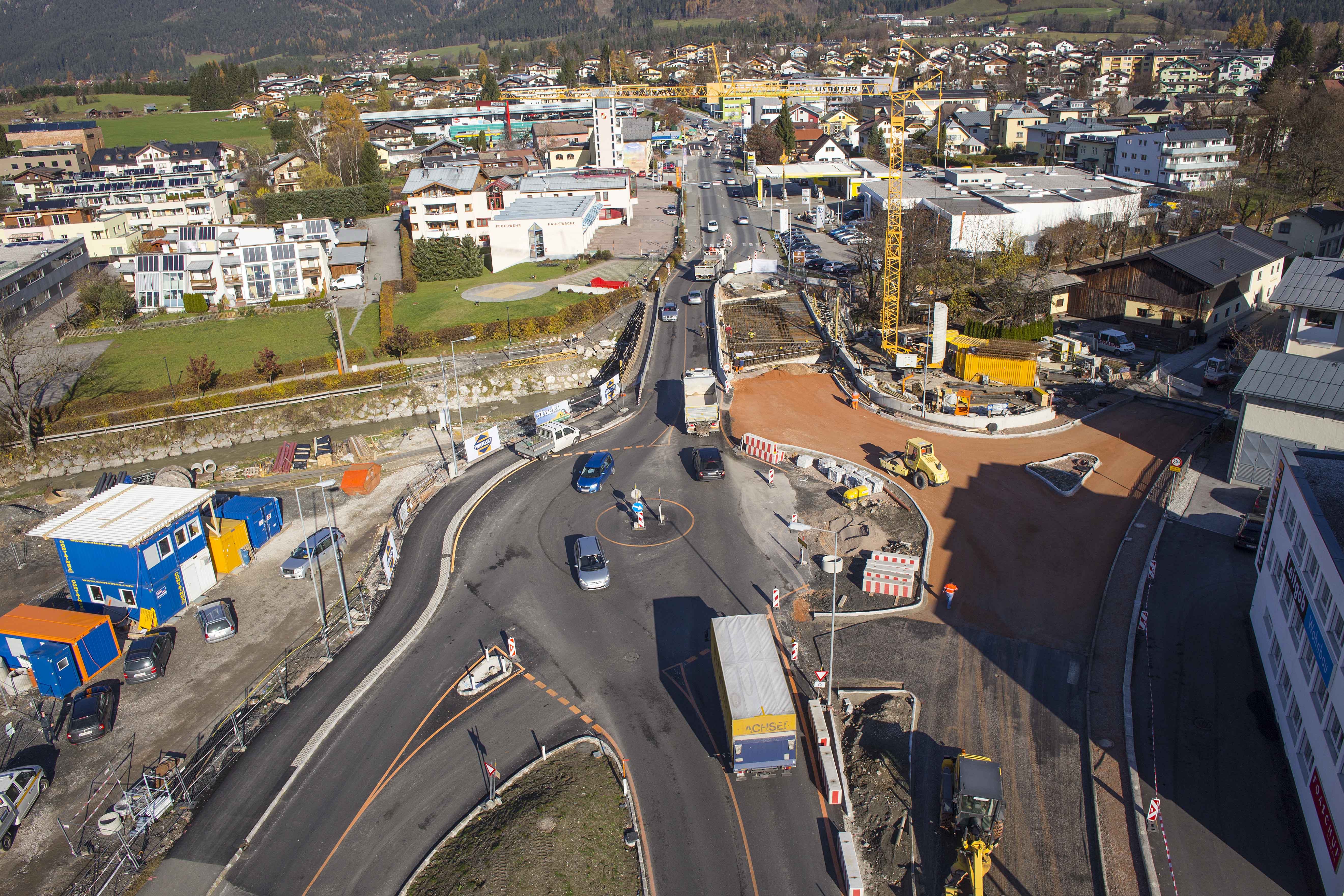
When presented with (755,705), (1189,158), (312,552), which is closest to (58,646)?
(312,552)

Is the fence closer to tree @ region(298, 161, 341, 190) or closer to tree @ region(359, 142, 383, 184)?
tree @ region(359, 142, 383, 184)

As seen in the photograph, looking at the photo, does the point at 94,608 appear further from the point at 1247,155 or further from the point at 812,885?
the point at 1247,155

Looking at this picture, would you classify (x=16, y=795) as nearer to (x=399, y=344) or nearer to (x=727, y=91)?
(x=399, y=344)

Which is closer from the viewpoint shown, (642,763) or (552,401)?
(642,763)

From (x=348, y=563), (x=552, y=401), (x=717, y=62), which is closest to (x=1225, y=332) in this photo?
(x=552, y=401)

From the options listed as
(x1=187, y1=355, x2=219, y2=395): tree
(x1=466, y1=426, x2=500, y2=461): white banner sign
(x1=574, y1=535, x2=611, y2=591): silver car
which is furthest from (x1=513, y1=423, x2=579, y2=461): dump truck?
(x1=187, y1=355, x2=219, y2=395): tree
